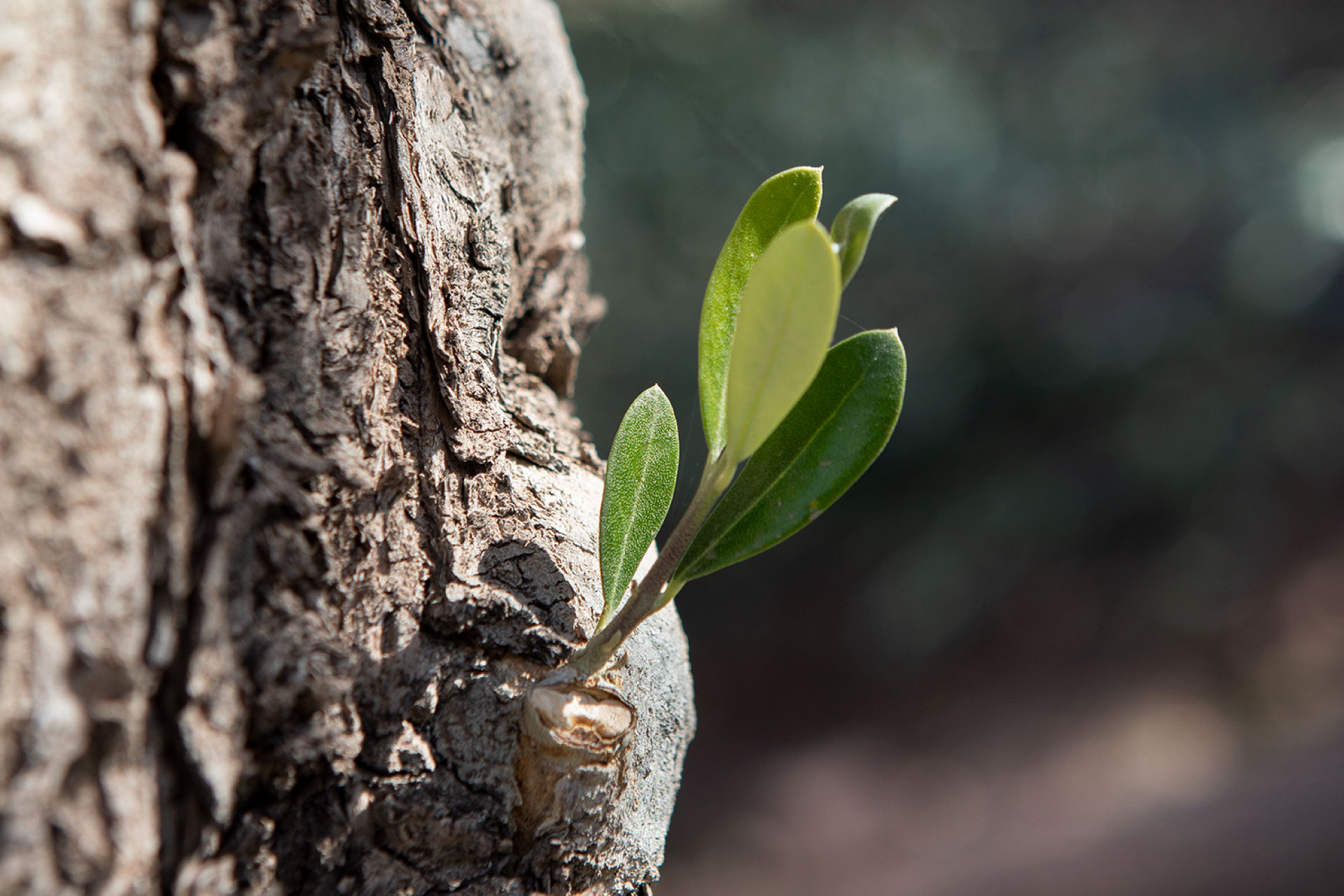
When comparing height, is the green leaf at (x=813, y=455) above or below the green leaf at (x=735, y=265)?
below

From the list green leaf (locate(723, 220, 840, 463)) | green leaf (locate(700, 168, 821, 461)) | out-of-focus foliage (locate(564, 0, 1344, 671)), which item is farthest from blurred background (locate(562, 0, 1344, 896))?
green leaf (locate(723, 220, 840, 463))

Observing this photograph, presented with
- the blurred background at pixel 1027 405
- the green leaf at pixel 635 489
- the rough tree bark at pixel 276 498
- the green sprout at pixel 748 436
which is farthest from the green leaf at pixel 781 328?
the blurred background at pixel 1027 405

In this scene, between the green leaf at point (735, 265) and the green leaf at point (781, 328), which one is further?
the green leaf at point (735, 265)

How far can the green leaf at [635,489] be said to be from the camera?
57cm

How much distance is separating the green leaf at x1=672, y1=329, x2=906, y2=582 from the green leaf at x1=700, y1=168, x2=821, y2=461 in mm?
40

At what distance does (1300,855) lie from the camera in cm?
210

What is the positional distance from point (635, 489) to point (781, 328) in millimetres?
196

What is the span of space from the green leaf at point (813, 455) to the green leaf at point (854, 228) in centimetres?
5

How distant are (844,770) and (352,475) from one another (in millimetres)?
2681

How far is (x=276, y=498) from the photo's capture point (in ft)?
1.54

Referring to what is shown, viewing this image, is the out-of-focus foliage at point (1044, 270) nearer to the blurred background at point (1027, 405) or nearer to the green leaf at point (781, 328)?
the blurred background at point (1027, 405)

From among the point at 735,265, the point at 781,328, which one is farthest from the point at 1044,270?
the point at 781,328

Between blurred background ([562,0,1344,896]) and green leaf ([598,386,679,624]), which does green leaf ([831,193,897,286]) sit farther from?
blurred background ([562,0,1344,896])

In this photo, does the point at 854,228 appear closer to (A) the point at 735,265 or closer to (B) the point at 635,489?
(A) the point at 735,265
